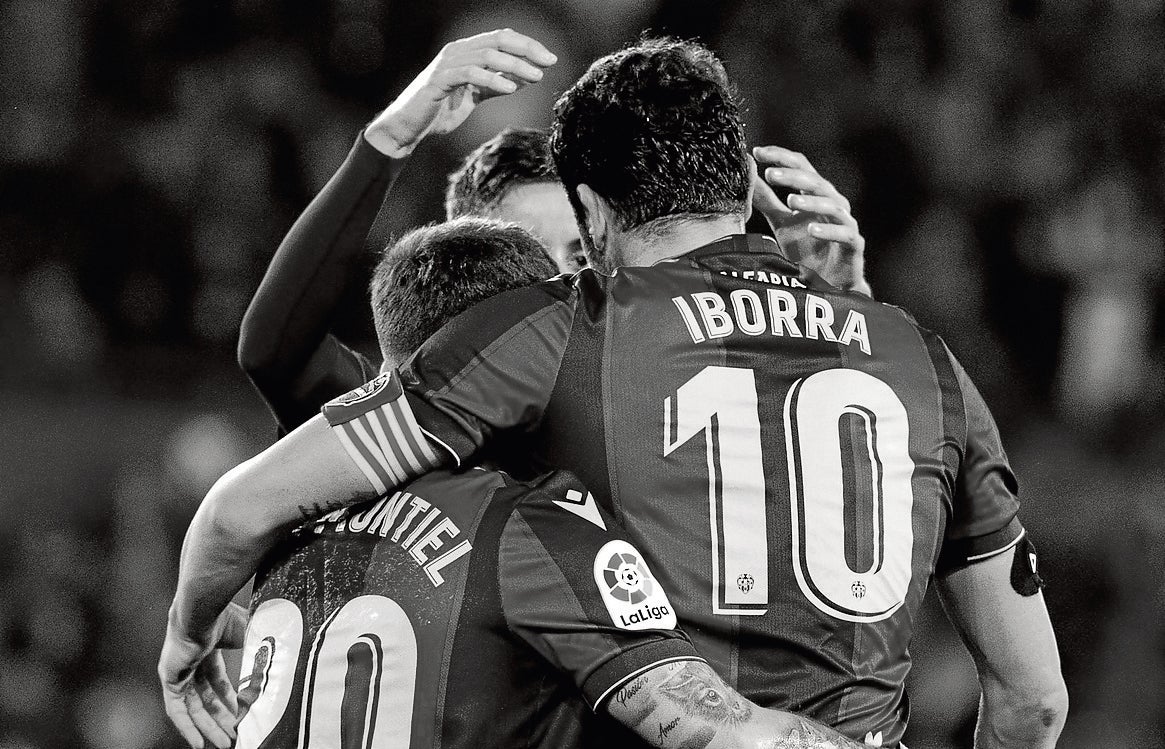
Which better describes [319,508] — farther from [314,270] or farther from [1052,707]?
[1052,707]

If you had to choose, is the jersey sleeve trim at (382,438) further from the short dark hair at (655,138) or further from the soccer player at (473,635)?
the short dark hair at (655,138)

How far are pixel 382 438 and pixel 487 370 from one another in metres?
0.16

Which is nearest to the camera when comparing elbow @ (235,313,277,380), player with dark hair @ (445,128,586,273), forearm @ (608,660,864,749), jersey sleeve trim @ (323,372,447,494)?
forearm @ (608,660,864,749)

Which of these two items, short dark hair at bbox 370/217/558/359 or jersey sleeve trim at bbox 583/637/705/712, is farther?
short dark hair at bbox 370/217/558/359

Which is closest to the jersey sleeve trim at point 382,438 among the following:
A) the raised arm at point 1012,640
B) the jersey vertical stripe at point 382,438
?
the jersey vertical stripe at point 382,438

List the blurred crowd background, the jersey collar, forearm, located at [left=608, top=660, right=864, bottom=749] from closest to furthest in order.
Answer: forearm, located at [left=608, top=660, right=864, bottom=749] < the jersey collar < the blurred crowd background

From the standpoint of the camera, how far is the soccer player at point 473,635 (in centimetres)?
154

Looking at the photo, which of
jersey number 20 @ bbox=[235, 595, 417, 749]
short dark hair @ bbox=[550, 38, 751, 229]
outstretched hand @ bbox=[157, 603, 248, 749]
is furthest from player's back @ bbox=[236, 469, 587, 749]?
short dark hair @ bbox=[550, 38, 751, 229]

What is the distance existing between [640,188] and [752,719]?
78 cm

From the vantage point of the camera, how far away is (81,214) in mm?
5906

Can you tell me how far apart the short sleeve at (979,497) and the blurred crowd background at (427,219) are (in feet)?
12.3

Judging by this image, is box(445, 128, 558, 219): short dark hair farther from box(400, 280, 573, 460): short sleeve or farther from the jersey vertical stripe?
the jersey vertical stripe

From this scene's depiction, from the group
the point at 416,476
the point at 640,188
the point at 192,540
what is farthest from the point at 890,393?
the point at 192,540

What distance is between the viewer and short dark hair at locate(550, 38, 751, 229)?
1.88m
